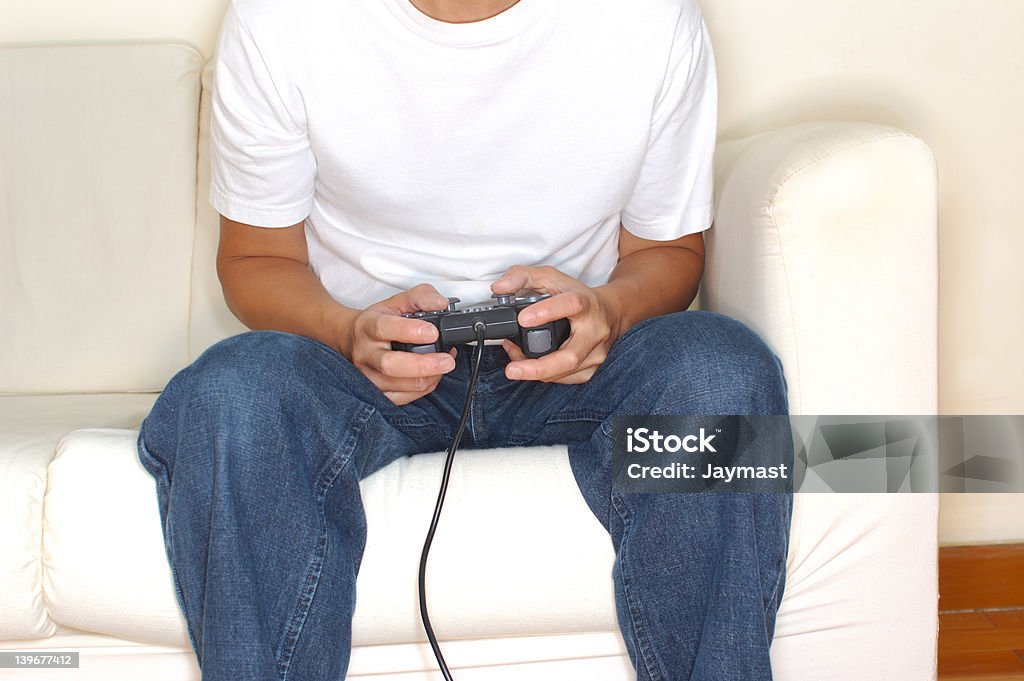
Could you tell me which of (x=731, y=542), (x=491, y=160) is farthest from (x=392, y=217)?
(x=731, y=542)

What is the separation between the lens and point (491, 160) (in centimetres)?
108

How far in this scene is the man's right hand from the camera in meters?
0.87

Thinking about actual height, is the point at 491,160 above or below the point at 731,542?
above

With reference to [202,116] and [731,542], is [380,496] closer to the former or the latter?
[731,542]

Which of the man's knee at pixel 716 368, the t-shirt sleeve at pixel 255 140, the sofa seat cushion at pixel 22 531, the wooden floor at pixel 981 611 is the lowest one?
the wooden floor at pixel 981 611

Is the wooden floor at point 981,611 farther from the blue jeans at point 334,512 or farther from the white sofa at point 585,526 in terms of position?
the blue jeans at point 334,512

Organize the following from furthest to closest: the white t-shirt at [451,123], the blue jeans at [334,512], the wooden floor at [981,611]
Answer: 1. the wooden floor at [981,611]
2. the white t-shirt at [451,123]
3. the blue jeans at [334,512]

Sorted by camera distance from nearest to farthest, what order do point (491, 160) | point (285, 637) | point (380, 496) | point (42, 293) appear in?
point (285, 637), point (380, 496), point (491, 160), point (42, 293)

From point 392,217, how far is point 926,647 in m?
0.69

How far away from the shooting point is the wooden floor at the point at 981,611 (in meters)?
1.34

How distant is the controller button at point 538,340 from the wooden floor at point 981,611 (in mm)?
775

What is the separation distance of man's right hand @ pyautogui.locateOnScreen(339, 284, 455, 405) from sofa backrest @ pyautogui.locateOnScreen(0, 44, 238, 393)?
55 cm

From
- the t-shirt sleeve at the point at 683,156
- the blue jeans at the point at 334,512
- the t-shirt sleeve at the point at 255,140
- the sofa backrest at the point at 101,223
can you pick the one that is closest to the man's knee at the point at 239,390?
the blue jeans at the point at 334,512

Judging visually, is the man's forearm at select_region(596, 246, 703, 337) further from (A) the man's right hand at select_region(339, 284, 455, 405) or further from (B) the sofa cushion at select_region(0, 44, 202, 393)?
(B) the sofa cushion at select_region(0, 44, 202, 393)
